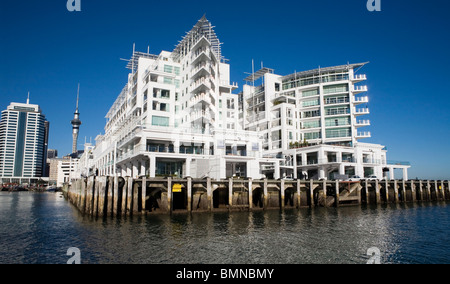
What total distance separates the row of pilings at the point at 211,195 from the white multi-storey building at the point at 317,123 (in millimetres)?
22623

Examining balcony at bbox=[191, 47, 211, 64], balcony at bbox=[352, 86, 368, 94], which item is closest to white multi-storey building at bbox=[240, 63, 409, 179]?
balcony at bbox=[352, 86, 368, 94]

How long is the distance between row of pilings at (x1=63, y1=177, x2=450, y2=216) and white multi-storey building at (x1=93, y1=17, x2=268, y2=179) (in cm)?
916

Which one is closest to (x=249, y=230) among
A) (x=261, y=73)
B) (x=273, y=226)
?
(x=273, y=226)

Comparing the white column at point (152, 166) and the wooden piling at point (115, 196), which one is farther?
the white column at point (152, 166)

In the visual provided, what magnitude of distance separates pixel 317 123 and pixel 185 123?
41.1 meters

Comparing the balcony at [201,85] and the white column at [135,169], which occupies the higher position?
the balcony at [201,85]

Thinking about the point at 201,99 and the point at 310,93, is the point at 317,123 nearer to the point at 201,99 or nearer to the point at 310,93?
the point at 310,93

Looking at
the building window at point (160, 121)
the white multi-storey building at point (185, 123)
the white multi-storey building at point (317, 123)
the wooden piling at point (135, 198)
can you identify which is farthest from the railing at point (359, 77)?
the wooden piling at point (135, 198)

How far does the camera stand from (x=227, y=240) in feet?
66.0

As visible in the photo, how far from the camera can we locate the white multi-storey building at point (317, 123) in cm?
7225

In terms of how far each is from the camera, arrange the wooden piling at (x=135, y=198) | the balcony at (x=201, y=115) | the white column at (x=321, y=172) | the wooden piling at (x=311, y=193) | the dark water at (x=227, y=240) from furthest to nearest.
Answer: the white column at (x=321, y=172)
the balcony at (x=201, y=115)
the wooden piling at (x=311, y=193)
the wooden piling at (x=135, y=198)
the dark water at (x=227, y=240)

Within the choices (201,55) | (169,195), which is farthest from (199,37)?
(169,195)

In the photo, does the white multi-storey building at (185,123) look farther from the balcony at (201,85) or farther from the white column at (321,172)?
the white column at (321,172)
